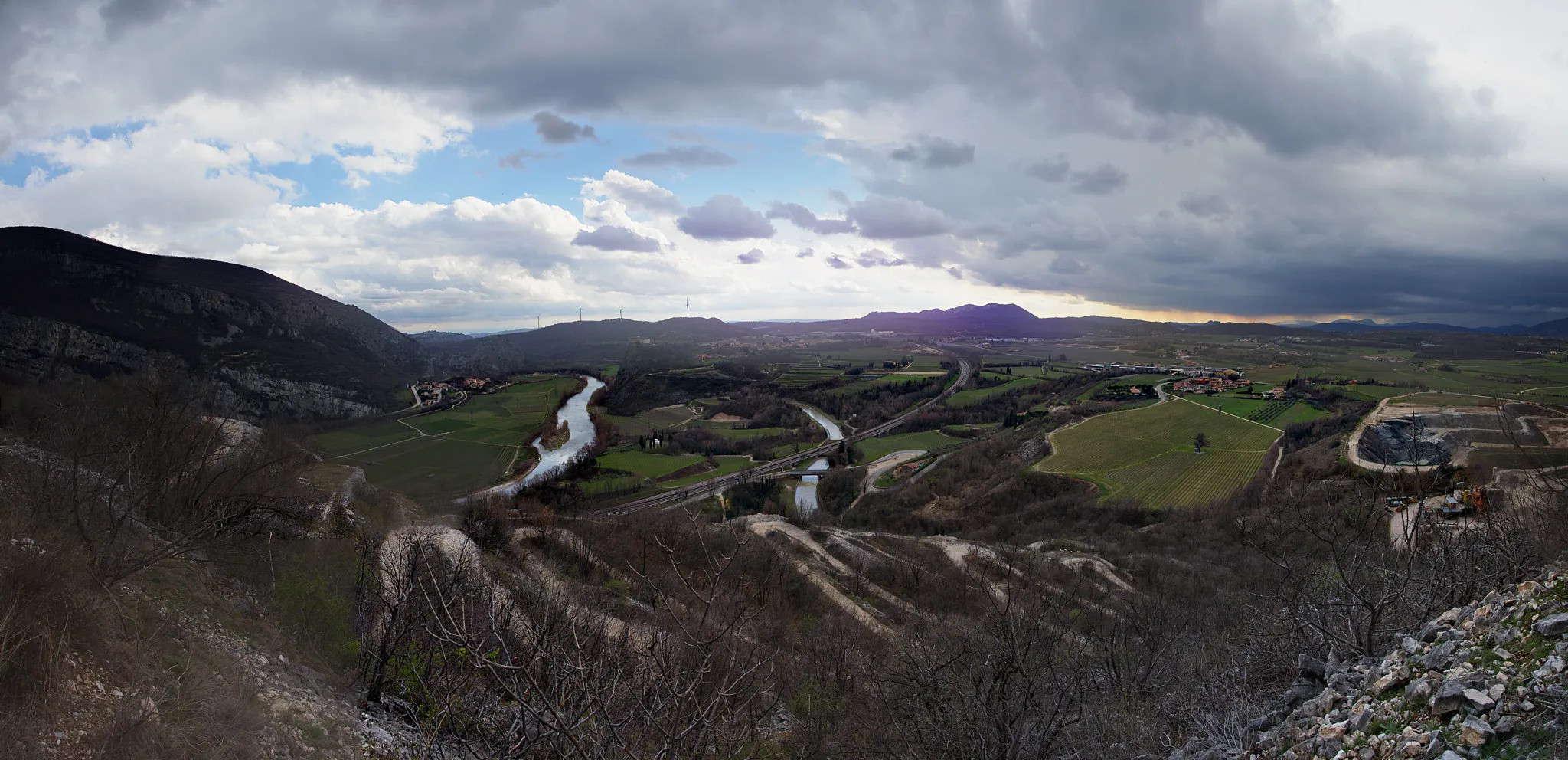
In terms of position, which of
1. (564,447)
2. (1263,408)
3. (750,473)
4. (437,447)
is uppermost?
(1263,408)

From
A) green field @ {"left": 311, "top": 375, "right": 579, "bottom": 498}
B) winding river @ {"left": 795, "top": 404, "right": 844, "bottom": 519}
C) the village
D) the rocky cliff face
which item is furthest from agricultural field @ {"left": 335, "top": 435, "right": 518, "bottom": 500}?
the rocky cliff face

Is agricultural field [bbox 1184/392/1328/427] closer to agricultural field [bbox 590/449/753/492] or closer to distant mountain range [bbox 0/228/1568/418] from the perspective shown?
agricultural field [bbox 590/449/753/492]

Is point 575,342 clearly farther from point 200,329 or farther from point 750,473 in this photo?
point 750,473

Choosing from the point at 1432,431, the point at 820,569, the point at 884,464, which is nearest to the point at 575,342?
the point at 884,464

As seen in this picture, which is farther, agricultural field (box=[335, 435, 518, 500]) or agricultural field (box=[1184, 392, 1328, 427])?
agricultural field (box=[1184, 392, 1328, 427])

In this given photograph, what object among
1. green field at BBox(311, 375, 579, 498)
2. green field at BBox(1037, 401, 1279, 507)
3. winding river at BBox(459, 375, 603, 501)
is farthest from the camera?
winding river at BBox(459, 375, 603, 501)

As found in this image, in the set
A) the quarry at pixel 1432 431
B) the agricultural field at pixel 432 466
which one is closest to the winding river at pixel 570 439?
the agricultural field at pixel 432 466

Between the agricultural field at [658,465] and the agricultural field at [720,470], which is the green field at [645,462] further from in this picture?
the agricultural field at [720,470]
